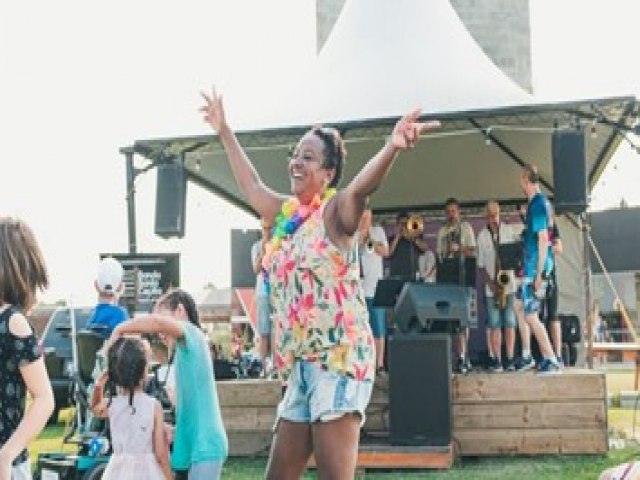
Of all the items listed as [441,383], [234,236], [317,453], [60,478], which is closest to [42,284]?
[317,453]

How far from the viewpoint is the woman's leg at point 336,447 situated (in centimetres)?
302

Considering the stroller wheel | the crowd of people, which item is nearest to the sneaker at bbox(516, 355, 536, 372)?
the stroller wheel

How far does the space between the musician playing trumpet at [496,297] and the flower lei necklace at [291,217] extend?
7.03 meters

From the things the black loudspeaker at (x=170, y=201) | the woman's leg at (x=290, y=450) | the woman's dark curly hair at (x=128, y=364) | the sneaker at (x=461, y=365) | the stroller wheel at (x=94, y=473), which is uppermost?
the black loudspeaker at (x=170, y=201)

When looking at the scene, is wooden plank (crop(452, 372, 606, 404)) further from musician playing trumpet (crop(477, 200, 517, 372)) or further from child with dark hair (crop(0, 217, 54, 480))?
child with dark hair (crop(0, 217, 54, 480))

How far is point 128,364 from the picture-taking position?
16.0 feet

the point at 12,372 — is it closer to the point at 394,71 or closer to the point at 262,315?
the point at 262,315

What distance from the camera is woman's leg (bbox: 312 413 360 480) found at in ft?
9.92

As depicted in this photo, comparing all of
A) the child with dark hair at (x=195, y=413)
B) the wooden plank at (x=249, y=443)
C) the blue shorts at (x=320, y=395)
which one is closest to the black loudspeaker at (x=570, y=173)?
the wooden plank at (x=249, y=443)

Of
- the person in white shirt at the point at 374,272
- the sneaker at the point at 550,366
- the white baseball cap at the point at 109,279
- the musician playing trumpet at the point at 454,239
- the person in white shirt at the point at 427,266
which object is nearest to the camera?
the white baseball cap at the point at 109,279

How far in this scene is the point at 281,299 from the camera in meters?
3.20

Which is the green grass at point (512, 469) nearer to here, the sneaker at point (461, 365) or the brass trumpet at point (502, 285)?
the sneaker at point (461, 365)

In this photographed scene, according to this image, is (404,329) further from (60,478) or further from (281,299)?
(281,299)

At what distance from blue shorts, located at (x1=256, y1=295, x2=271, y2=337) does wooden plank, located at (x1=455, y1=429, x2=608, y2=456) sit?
2.63m
